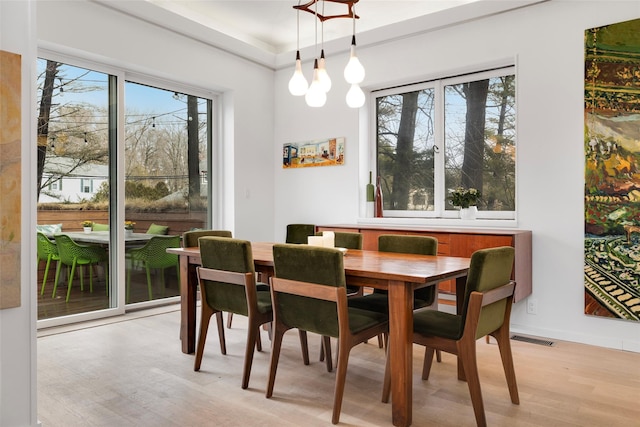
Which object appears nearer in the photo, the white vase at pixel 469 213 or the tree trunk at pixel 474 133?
the white vase at pixel 469 213

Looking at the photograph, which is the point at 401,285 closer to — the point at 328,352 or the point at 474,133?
the point at 328,352

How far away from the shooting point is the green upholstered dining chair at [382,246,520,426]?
2023 millimetres

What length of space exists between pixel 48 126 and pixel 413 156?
10.8ft

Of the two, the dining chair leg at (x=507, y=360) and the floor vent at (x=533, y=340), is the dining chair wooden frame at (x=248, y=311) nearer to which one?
the dining chair leg at (x=507, y=360)

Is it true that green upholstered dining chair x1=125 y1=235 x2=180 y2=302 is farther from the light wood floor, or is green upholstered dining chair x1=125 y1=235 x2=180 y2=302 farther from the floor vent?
Answer: the floor vent

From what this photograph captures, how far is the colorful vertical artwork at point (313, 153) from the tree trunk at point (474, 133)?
4.25 feet

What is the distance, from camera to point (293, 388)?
8.23ft

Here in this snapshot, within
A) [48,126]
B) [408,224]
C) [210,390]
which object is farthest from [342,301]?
[48,126]

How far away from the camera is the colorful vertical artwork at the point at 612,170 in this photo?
3199mm

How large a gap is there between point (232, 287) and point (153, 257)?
2.10m

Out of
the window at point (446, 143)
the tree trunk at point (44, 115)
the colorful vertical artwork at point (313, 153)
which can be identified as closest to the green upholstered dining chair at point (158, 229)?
the tree trunk at point (44, 115)

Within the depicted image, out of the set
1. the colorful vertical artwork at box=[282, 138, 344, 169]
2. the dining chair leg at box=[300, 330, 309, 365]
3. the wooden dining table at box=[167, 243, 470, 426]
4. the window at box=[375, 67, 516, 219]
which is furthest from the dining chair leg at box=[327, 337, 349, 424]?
the colorful vertical artwork at box=[282, 138, 344, 169]

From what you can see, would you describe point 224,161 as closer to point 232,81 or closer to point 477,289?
point 232,81

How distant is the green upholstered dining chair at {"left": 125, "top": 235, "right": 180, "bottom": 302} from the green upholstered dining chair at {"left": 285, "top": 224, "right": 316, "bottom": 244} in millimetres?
1157
